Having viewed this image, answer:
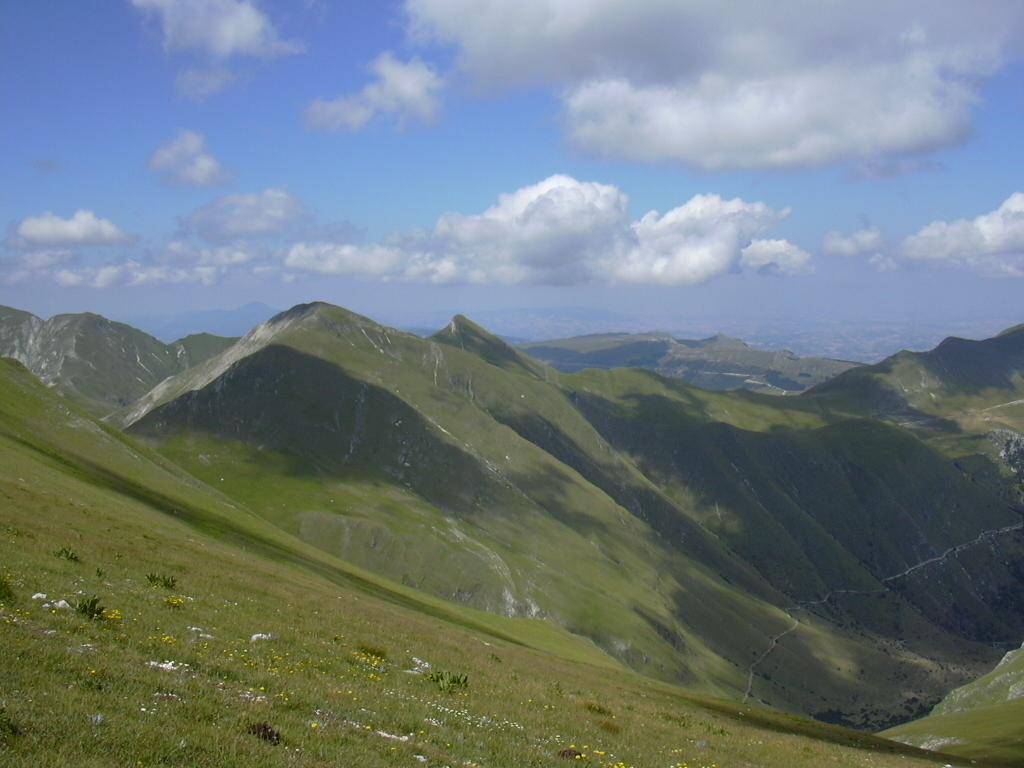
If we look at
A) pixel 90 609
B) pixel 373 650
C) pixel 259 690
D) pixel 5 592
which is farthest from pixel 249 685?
pixel 373 650

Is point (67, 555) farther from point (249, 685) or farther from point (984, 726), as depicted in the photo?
point (984, 726)

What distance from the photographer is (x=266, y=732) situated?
14164 millimetres

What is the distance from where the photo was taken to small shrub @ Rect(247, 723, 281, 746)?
1399 centimetres

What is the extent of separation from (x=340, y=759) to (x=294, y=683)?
620cm

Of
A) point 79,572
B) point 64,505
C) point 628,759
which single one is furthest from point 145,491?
point 628,759

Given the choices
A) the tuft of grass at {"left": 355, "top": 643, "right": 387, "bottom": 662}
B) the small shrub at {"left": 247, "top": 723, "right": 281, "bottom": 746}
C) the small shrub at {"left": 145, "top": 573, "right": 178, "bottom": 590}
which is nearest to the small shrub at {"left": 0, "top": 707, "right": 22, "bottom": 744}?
the small shrub at {"left": 247, "top": 723, "right": 281, "bottom": 746}

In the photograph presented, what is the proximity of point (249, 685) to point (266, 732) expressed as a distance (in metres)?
4.41

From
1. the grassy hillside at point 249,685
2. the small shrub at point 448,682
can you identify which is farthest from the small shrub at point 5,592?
the small shrub at point 448,682

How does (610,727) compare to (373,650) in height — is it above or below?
below

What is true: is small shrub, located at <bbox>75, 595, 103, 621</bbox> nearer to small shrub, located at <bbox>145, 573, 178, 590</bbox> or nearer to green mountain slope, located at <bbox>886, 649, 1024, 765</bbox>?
small shrub, located at <bbox>145, 573, 178, 590</bbox>

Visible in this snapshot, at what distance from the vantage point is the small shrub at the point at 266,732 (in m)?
14.0

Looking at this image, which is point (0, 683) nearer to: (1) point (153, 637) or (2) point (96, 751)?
(2) point (96, 751)

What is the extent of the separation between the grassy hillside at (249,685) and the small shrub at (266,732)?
0.14 feet

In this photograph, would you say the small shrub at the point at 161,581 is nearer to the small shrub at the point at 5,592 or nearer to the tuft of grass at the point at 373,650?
the tuft of grass at the point at 373,650
